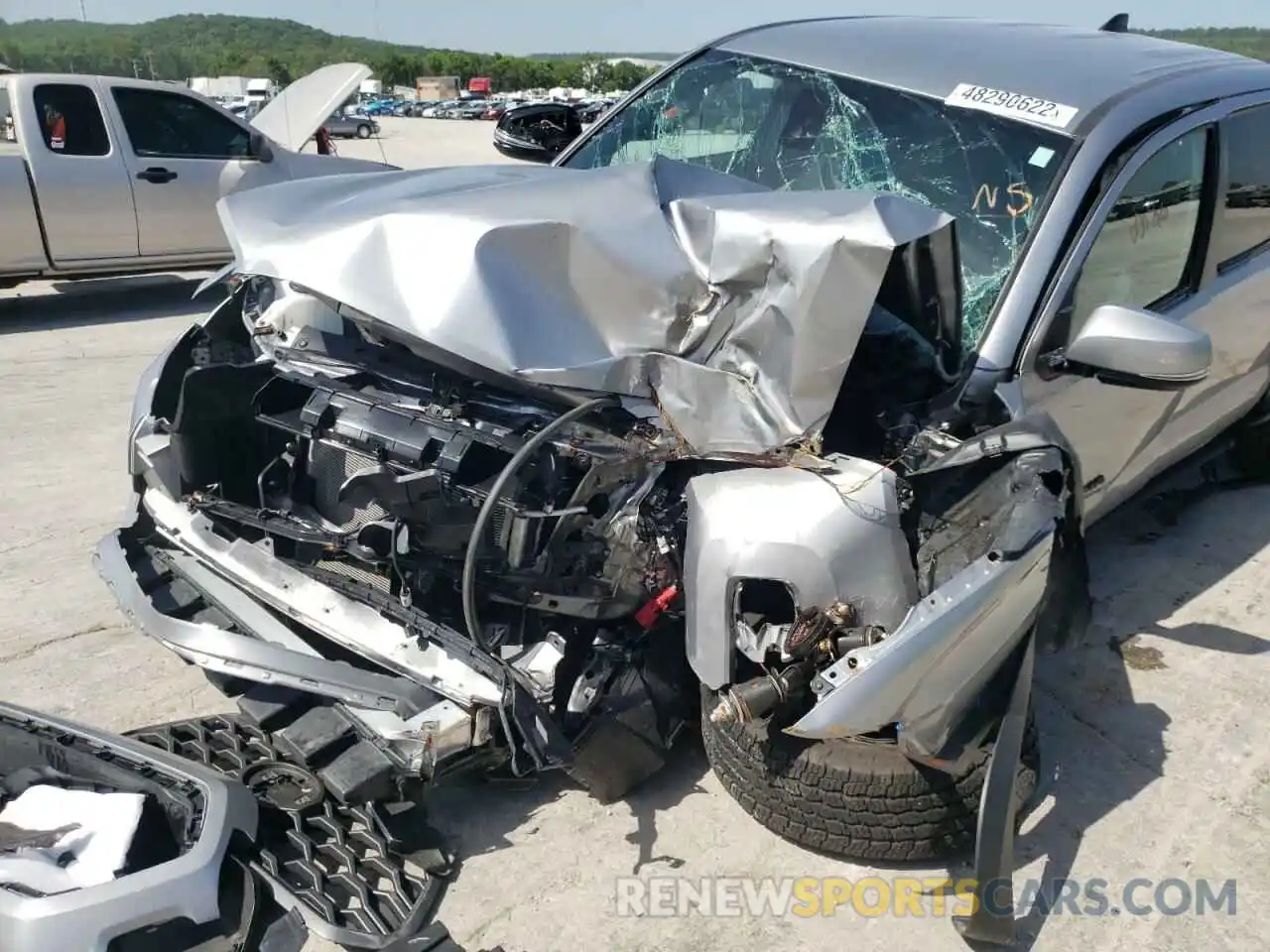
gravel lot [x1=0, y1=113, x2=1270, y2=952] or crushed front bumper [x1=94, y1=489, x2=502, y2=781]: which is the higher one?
crushed front bumper [x1=94, y1=489, x2=502, y2=781]

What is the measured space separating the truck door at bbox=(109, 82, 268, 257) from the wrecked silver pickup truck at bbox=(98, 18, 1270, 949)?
584cm

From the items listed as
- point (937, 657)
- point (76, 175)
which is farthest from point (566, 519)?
point (76, 175)

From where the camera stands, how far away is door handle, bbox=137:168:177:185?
8000 mm

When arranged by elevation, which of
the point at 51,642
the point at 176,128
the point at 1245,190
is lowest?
the point at 51,642

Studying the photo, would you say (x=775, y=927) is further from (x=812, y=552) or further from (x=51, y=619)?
(x=51, y=619)

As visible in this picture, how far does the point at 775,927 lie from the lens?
235 cm

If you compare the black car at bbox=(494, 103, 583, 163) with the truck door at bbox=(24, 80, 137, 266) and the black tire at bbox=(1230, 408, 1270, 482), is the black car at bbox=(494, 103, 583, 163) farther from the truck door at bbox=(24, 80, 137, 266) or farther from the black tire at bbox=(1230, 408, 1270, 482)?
the truck door at bbox=(24, 80, 137, 266)

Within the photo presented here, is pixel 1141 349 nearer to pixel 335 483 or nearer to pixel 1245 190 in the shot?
pixel 1245 190

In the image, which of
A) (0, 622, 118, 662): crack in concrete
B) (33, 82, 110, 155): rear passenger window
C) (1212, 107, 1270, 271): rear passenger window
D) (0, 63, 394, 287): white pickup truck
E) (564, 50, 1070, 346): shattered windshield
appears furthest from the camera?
(33, 82, 110, 155): rear passenger window

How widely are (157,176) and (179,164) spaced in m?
0.23

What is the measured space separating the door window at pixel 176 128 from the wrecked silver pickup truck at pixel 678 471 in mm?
6023

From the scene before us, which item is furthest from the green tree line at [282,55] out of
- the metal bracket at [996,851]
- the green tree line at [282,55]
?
the metal bracket at [996,851]

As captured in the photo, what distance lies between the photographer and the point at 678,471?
8.23 feet

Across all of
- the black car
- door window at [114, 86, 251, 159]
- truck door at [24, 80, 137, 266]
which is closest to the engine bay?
the black car
